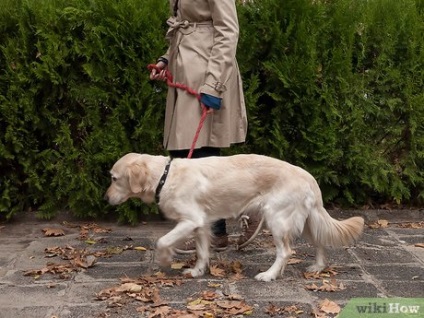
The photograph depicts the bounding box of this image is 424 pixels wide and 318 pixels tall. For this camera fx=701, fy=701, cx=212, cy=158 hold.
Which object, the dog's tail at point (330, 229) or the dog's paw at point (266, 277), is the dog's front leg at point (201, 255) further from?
the dog's tail at point (330, 229)

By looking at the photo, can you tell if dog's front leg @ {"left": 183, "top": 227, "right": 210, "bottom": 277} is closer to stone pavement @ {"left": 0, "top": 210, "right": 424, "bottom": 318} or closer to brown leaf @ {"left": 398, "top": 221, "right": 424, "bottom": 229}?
stone pavement @ {"left": 0, "top": 210, "right": 424, "bottom": 318}

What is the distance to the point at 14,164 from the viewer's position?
7617 mm

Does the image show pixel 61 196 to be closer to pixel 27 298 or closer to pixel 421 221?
pixel 27 298

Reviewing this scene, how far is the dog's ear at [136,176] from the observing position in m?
5.43

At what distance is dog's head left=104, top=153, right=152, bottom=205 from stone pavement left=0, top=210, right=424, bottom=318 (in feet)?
2.21

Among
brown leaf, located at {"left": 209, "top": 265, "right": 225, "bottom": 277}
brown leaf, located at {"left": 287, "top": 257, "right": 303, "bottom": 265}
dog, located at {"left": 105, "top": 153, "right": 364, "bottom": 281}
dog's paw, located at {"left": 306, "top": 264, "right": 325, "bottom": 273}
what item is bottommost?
brown leaf, located at {"left": 287, "top": 257, "right": 303, "bottom": 265}

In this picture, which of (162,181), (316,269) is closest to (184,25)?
(162,181)

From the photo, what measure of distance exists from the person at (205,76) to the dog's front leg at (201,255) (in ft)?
1.83

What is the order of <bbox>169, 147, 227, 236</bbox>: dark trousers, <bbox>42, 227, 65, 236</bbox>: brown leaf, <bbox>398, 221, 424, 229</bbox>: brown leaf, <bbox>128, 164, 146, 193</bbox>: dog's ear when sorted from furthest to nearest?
1. <bbox>398, 221, 424, 229</bbox>: brown leaf
2. <bbox>42, 227, 65, 236</bbox>: brown leaf
3. <bbox>169, 147, 227, 236</bbox>: dark trousers
4. <bbox>128, 164, 146, 193</bbox>: dog's ear

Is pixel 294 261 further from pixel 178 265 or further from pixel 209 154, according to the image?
pixel 209 154

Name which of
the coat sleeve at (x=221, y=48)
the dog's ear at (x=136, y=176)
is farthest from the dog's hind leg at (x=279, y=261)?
the coat sleeve at (x=221, y=48)

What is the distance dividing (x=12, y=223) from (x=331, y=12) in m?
4.18

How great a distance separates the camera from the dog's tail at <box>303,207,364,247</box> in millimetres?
5609

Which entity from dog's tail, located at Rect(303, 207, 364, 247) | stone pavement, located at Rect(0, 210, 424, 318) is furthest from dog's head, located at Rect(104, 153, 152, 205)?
dog's tail, located at Rect(303, 207, 364, 247)
